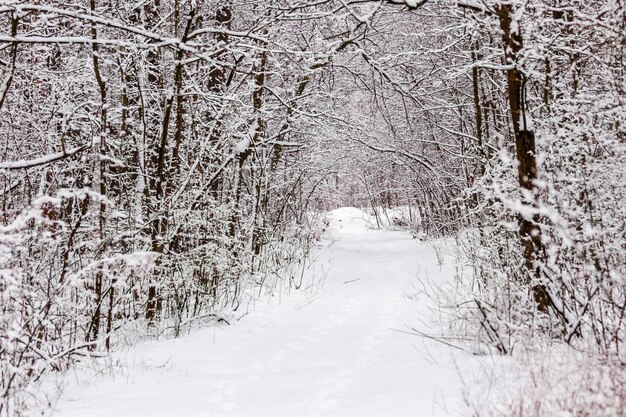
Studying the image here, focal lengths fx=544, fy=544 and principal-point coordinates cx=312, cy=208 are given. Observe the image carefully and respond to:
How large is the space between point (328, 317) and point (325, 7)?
18.2 feet

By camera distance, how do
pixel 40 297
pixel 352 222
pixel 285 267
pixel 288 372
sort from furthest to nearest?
1. pixel 352 222
2. pixel 285 267
3. pixel 288 372
4. pixel 40 297

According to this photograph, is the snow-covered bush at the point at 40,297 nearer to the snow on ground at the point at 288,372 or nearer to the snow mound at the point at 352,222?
the snow on ground at the point at 288,372

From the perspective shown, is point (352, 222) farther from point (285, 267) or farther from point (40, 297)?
point (40, 297)

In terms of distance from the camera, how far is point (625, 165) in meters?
3.48

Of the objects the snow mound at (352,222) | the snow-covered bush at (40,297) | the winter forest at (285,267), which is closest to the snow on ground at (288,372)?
the winter forest at (285,267)

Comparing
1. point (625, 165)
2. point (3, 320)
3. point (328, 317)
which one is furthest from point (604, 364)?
point (328, 317)

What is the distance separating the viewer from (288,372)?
4461mm

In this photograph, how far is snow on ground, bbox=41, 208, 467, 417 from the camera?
3.38 meters

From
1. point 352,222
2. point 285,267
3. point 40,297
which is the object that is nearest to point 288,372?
point 40,297

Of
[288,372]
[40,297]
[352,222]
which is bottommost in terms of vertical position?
[288,372]

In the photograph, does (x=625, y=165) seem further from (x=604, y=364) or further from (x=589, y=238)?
(x=604, y=364)

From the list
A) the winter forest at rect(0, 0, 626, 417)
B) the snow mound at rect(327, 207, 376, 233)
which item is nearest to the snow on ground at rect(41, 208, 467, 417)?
the winter forest at rect(0, 0, 626, 417)

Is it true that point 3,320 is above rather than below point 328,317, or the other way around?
above

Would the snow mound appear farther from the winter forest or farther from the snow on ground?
the snow on ground
